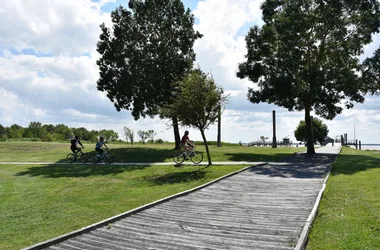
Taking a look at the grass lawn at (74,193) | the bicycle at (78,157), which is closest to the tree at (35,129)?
the bicycle at (78,157)

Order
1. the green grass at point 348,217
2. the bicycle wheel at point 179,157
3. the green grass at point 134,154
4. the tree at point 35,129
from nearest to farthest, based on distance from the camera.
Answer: the green grass at point 348,217 → the bicycle wheel at point 179,157 → the green grass at point 134,154 → the tree at point 35,129

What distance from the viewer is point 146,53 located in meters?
35.4

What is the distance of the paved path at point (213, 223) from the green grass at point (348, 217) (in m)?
0.34

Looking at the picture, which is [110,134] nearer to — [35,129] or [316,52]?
[35,129]

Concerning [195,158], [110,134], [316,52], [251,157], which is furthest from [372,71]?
[110,134]

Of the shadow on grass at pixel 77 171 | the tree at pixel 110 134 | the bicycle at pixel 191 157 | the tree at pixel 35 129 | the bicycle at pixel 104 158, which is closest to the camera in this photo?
the shadow on grass at pixel 77 171

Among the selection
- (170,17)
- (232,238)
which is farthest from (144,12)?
(232,238)

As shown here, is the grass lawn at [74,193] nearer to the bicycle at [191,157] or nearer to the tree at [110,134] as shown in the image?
the bicycle at [191,157]

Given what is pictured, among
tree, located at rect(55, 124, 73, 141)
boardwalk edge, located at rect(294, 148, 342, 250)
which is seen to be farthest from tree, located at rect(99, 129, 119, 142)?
boardwalk edge, located at rect(294, 148, 342, 250)

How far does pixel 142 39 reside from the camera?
36.0 metres

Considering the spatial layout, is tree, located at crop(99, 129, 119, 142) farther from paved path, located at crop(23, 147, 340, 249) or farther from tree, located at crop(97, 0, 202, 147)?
paved path, located at crop(23, 147, 340, 249)

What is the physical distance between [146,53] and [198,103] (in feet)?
53.9

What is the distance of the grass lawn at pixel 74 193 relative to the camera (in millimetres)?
8906

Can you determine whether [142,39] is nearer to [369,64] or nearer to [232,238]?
[369,64]
